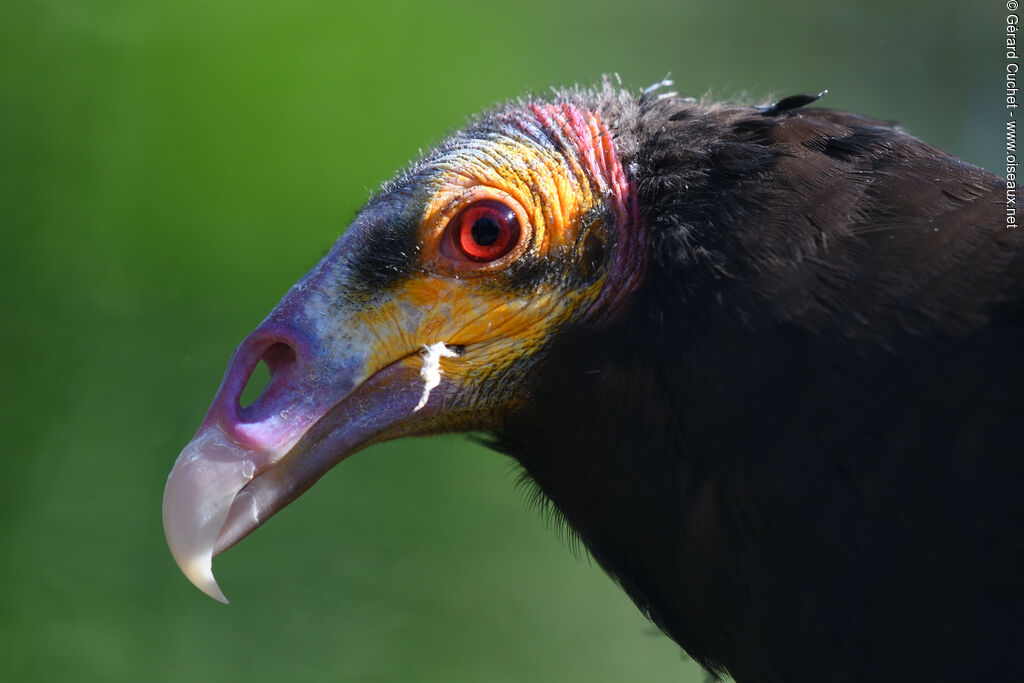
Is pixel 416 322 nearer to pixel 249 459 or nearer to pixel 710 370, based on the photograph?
pixel 249 459

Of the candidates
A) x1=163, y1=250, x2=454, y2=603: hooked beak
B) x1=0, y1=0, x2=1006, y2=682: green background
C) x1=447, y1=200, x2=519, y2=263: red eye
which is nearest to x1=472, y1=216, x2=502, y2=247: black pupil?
x1=447, y1=200, x2=519, y2=263: red eye

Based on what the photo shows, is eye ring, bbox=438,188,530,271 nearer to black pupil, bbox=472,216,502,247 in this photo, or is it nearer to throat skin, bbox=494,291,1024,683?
black pupil, bbox=472,216,502,247

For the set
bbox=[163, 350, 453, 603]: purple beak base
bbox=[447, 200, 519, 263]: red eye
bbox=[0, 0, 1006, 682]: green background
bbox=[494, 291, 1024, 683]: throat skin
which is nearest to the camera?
bbox=[494, 291, 1024, 683]: throat skin

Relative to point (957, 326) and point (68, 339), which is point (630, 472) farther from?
point (68, 339)

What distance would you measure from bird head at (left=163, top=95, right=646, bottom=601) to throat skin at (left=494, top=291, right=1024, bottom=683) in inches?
7.2

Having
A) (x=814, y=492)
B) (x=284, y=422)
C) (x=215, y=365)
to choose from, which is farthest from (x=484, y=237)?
(x=215, y=365)

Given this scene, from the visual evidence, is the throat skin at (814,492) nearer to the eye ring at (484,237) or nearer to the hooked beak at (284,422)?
the eye ring at (484,237)

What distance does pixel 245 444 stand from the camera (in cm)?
172

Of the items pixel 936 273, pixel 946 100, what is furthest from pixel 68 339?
pixel 946 100

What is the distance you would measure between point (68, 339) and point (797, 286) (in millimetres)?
3871

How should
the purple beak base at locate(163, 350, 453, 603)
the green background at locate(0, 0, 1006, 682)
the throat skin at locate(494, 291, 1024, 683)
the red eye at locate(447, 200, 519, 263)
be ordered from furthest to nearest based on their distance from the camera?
1. the green background at locate(0, 0, 1006, 682)
2. the red eye at locate(447, 200, 519, 263)
3. the purple beak base at locate(163, 350, 453, 603)
4. the throat skin at locate(494, 291, 1024, 683)

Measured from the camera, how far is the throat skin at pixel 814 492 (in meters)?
1.47

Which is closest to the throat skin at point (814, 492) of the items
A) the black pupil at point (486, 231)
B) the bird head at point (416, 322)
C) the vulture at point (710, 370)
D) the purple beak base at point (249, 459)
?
the vulture at point (710, 370)

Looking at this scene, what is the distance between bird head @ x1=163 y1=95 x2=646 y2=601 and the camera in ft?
5.66
